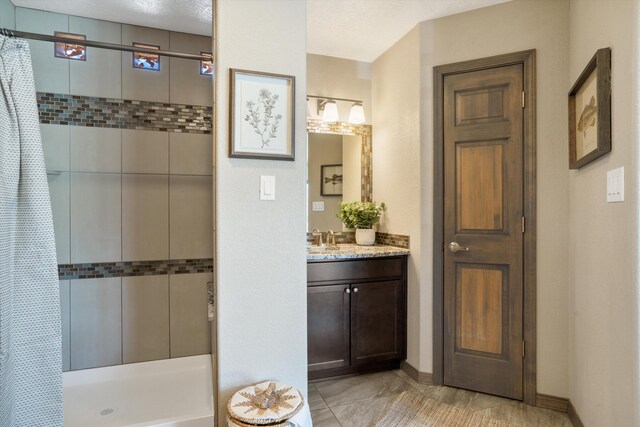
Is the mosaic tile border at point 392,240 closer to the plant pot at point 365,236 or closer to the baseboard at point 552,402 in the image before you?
the plant pot at point 365,236

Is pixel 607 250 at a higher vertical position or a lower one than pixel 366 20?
lower

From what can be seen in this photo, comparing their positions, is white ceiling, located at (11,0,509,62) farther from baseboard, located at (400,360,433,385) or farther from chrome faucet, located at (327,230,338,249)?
baseboard, located at (400,360,433,385)

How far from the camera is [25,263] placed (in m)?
1.51

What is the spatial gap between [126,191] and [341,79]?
2.00m

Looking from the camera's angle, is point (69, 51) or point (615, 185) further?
point (69, 51)

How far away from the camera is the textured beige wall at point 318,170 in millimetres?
3121

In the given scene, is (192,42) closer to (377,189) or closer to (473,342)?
(377,189)

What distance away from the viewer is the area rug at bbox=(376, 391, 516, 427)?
6.72 ft

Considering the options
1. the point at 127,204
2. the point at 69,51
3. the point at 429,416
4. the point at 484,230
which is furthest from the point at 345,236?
the point at 69,51

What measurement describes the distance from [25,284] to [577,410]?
2875 mm

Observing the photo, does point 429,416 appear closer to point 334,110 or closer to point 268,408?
point 268,408

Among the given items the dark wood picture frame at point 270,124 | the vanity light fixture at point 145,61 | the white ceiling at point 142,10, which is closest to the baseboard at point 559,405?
the dark wood picture frame at point 270,124

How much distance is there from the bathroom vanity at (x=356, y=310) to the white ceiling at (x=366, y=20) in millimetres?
1689

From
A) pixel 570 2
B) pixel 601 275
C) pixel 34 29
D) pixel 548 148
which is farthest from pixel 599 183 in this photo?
pixel 34 29
